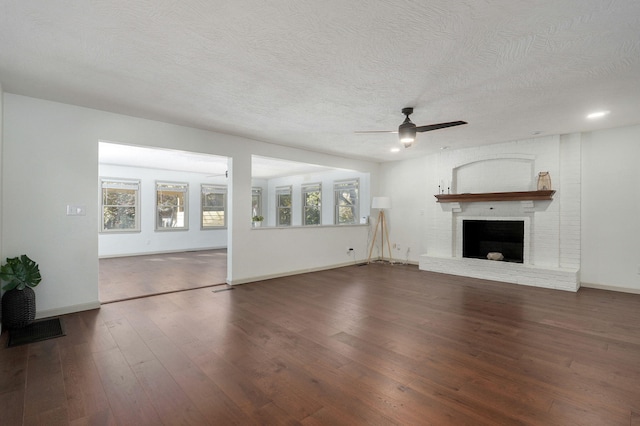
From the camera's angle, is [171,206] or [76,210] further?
[171,206]

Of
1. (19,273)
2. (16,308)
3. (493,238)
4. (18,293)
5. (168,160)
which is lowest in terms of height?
(16,308)

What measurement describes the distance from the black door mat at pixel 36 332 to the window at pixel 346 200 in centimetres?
695

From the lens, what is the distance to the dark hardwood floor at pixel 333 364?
1931mm

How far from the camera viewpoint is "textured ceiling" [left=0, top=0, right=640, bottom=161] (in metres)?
2.05

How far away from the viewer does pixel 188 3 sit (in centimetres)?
196

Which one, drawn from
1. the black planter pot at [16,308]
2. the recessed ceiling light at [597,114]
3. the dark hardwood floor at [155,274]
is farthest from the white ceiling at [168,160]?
the recessed ceiling light at [597,114]

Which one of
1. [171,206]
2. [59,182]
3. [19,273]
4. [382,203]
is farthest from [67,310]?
[171,206]

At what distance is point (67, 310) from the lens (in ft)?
12.4

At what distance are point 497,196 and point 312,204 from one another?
620cm

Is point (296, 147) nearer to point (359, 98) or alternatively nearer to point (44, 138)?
point (359, 98)

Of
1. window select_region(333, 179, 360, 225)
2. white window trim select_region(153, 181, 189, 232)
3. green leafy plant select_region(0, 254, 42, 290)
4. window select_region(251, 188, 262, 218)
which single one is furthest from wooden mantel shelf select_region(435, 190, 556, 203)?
window select_region(251, 188, 262, 218)

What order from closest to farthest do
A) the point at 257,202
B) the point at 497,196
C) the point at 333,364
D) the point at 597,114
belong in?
the point at 333,364, the point at 597,114, the point at 497,196, the point at 257,202

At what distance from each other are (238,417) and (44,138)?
3925 mm

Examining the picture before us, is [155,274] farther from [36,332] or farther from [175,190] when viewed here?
[175,190]
